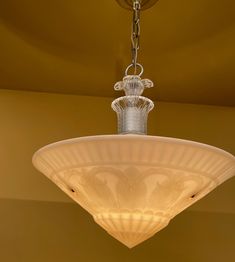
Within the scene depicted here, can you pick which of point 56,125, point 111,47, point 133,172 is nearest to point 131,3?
point 111,47

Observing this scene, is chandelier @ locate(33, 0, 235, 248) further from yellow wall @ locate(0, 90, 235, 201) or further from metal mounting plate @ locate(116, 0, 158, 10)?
yellow wall @ locate(0, 90, 235, 201)

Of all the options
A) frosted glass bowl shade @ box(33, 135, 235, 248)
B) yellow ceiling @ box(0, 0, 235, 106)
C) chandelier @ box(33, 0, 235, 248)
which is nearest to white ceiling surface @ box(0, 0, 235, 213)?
yellow ceiling @ box(0, 0, 235, 106)

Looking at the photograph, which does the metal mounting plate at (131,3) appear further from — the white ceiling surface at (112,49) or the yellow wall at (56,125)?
the yellow wall at (56,125)

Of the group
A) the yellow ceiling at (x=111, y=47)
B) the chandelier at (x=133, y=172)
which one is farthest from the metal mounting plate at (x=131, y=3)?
the chandelier at (x=133, y=172)

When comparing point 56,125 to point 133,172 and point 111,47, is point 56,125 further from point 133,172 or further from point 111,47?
point 133,172

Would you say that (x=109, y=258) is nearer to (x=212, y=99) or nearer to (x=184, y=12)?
(x=212, y=99)

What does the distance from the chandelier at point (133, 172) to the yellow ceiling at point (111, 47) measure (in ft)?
1.81

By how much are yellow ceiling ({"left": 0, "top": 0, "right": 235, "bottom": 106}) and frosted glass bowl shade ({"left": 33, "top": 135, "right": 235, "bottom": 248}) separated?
0.67 m

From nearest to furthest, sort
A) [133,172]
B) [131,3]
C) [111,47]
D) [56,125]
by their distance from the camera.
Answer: [133,172] → [131,3] → [111,47] → [56,125]

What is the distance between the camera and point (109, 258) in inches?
72.0

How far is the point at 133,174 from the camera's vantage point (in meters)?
0.83

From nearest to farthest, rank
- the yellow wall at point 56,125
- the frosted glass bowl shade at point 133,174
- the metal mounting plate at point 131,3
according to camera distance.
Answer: the frosted glass bowl shade at point 133,174 → the metal mounting plate at point 131,3 → the yellow wall at point 56,125

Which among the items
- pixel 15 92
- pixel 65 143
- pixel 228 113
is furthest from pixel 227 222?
pixel 65 143

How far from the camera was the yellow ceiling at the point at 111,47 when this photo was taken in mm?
1403
